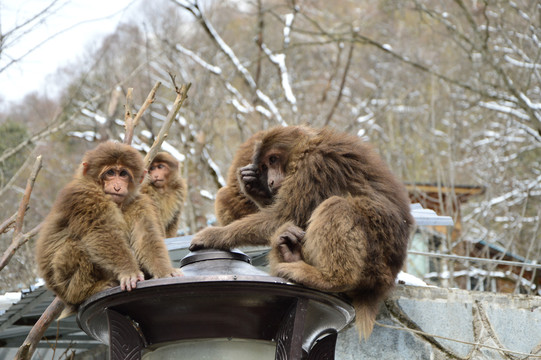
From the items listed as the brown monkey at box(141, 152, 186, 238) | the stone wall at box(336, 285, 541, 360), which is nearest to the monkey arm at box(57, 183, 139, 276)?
the stone wall at box(336, 285, 541, 360)

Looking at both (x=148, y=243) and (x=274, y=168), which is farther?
(x=274, y=168)

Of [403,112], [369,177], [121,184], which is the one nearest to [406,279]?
[369,177]

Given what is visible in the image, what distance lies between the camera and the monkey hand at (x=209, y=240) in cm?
362

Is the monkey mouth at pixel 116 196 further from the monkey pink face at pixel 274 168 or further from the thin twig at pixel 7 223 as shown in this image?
the thin twig at pixel 7 223

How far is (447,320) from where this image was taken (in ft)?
15.5

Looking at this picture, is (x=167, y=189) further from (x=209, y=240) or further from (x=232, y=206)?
(x=209, y=240)

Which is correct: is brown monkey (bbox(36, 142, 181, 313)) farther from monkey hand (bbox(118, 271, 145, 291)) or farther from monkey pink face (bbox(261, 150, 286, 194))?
monkey pink face (bbox(261, 150, 286, 194))

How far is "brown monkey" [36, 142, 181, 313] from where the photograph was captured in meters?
3.40

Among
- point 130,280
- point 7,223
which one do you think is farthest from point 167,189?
point 130,280

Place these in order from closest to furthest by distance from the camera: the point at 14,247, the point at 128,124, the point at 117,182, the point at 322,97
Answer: the point at 117,182, the point at 14,247, the point at 128,124, the point at 322,97

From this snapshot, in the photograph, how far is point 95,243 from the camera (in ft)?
11.2

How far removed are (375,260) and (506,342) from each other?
174cm

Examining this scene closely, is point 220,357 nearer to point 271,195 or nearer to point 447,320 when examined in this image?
point 271,195

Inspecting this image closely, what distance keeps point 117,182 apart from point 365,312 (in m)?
1.52
